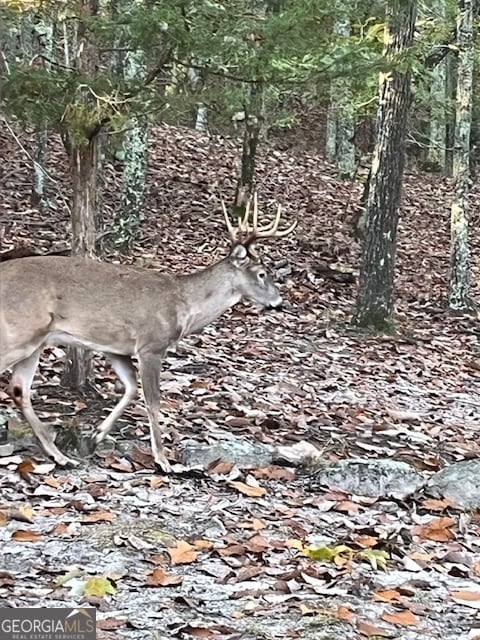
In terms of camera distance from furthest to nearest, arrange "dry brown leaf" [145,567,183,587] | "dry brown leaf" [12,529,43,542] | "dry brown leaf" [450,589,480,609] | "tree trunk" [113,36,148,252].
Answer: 1. "tree trunk" [113,36,148,252]
2. "dry brown leaf" [12,529,43,542]
3. "dry brown leaf" [450,589,480,609]
4. "dry brown leaf" [145,567,183,587]

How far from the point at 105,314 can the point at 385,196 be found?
6682 millimetres

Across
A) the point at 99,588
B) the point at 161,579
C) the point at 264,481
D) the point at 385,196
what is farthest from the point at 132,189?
the point at 99,588

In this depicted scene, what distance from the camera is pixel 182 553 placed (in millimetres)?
5398

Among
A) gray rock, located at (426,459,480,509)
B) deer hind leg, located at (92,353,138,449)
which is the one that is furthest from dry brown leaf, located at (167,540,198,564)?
gray rock, located at (426,459,480,509)

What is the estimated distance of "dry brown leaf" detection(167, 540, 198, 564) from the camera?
5320 mm

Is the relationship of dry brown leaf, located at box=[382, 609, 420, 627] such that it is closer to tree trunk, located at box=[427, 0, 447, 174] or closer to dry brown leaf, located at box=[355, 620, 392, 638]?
dry brown leaf, located at box=[355, 620, 392, 638]

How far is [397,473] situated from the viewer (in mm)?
7191

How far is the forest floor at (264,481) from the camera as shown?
4.80 meters

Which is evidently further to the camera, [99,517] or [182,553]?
[99,517]

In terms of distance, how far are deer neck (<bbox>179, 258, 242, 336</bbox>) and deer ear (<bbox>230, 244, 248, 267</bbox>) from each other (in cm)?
5

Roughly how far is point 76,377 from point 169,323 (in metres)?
1.21

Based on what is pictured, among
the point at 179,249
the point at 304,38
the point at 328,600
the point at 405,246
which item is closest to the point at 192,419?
the point at 304,38

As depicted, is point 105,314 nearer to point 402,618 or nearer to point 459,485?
point 459,485

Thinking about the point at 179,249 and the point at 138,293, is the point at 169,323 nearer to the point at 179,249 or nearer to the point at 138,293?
the point at 138,293
